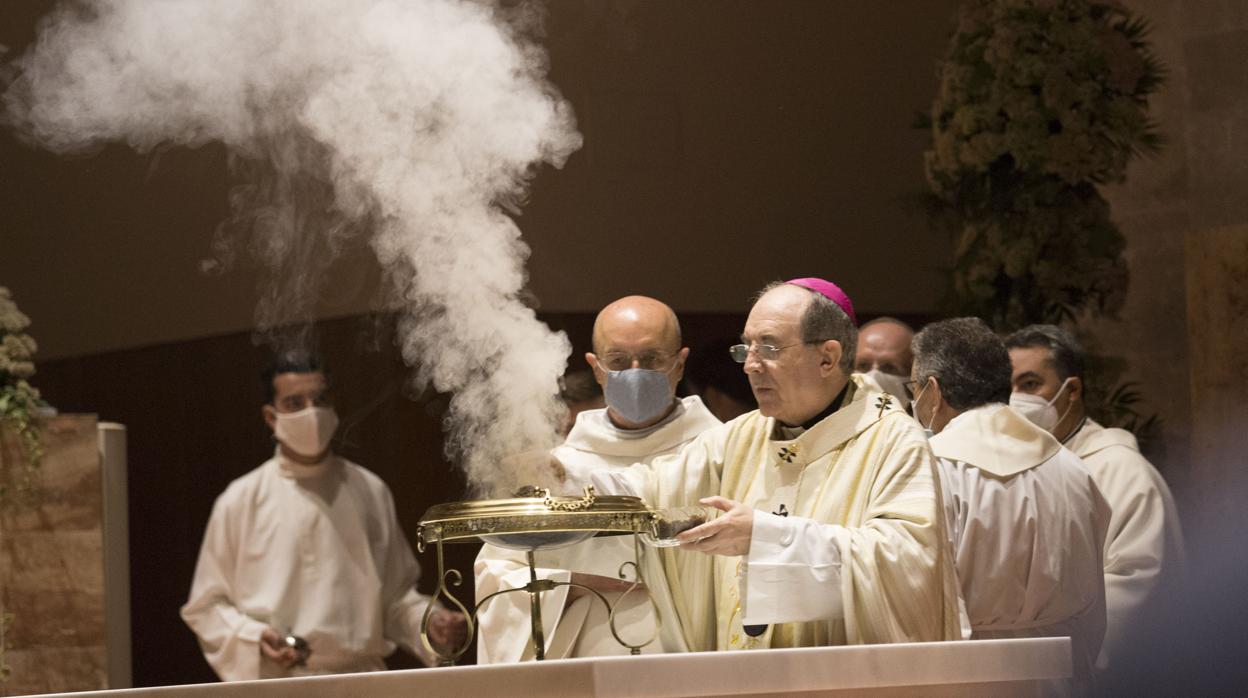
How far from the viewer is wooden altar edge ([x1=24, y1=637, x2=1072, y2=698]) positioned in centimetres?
284

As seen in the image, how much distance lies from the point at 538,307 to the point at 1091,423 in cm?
256

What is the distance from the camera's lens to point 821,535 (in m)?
3.44

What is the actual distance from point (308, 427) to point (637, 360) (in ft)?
9.82

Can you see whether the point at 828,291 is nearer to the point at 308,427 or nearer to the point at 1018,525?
the point at 1018,525

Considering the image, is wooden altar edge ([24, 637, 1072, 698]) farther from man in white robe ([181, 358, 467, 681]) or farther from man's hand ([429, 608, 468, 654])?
man in white robe ([181, 358, 467, 681])

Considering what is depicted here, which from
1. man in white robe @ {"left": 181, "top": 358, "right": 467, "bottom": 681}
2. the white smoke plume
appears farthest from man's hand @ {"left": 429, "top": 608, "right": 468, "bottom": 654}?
the white smoke plume

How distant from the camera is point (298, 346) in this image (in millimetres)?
7211

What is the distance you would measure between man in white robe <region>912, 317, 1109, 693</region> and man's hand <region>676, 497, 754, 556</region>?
129 centimetres

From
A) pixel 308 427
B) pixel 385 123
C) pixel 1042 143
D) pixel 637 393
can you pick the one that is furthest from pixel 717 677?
pixel 308 427

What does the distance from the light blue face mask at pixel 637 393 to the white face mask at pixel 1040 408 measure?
173 cm

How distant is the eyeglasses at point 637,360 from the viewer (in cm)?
446

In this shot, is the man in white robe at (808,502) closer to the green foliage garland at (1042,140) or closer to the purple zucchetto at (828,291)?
the purple zucchetto at (828,291)

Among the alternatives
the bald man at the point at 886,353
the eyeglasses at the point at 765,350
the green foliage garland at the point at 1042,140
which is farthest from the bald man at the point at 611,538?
the green foliage garland at the point at 1042,140

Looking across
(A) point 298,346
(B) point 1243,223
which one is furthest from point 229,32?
(B) point 1243,223
